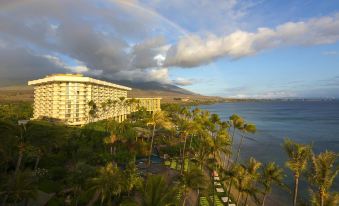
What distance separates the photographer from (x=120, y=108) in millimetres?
151250

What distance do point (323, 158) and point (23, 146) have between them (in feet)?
105

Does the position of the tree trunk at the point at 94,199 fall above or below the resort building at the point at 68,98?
below

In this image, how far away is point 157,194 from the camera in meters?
21.6

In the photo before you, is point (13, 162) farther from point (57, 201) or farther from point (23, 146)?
point (23, 146)

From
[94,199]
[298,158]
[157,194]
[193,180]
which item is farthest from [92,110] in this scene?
[157,194]

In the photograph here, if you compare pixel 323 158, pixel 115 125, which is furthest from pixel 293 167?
pixel 115 125

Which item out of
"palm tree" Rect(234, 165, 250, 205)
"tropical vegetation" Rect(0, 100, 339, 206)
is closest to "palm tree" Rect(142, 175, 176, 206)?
"tropical vegetation" Rect(0, 100, 339, 206)

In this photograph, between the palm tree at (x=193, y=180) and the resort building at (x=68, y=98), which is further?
the resort building at (x=68, y=98)

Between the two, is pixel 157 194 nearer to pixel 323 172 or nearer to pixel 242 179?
pixel 323 172

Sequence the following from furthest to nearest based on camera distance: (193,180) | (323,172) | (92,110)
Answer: (92,110), (193,180), (323,172)

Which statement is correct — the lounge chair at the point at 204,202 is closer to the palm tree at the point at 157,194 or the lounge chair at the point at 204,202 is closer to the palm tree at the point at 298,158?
the palm tree at the point at 298,158

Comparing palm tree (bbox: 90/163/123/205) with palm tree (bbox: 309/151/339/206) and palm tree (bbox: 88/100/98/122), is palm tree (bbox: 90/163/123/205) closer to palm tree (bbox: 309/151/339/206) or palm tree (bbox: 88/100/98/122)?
palm tree (bbox: 309/151/339/206)

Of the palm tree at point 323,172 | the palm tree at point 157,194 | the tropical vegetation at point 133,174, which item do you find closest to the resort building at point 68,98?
the tropical vegetation at point 133,174

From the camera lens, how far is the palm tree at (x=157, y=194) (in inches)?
837
